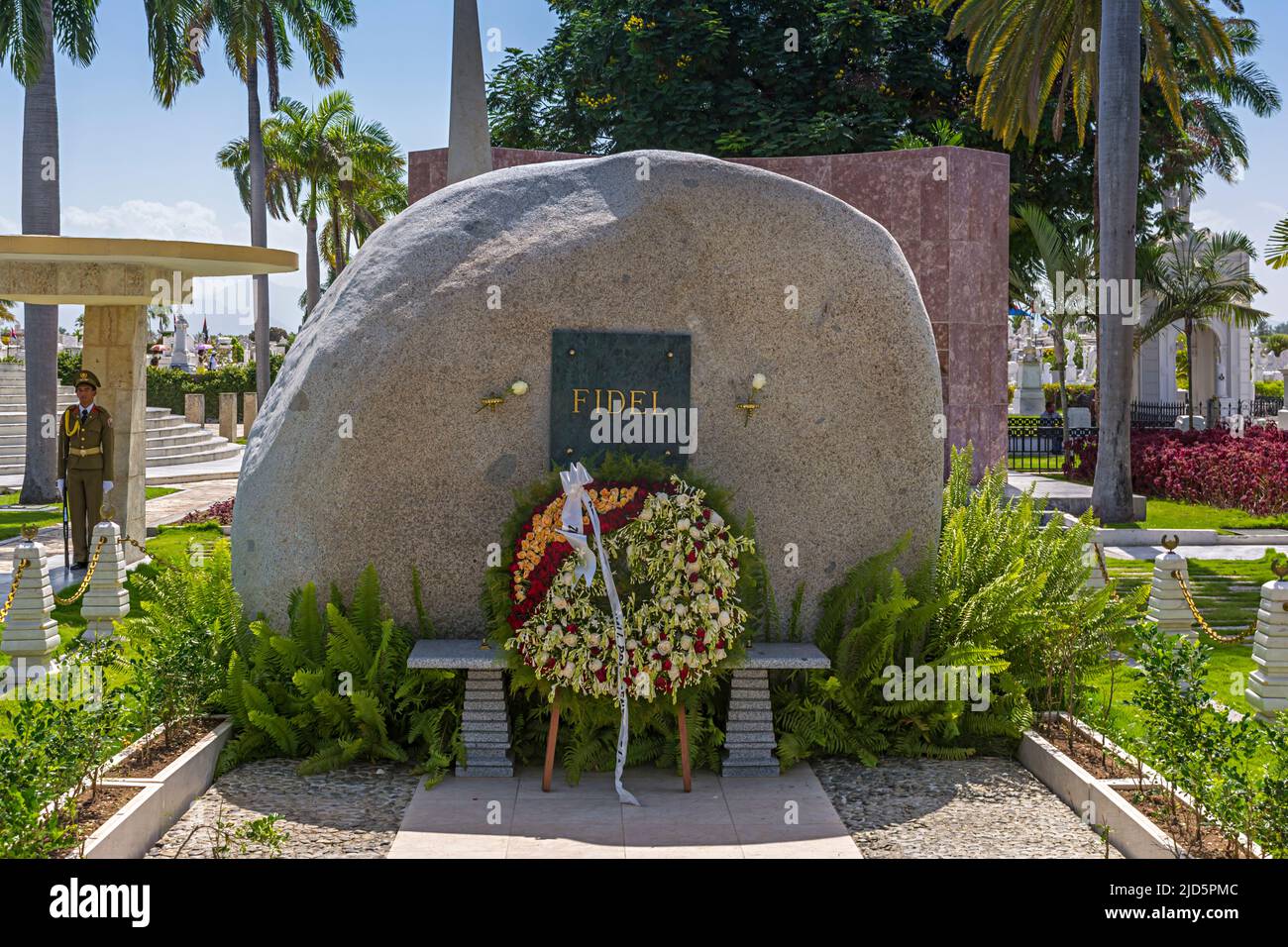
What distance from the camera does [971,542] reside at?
7.76m

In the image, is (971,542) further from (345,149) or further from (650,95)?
(345,149)

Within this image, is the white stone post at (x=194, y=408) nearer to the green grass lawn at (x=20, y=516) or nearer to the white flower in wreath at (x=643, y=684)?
the green grass lawn at (x=20, y=516)

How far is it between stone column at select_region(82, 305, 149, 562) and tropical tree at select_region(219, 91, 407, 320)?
23429mm

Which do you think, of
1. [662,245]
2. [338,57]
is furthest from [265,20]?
[662,245]

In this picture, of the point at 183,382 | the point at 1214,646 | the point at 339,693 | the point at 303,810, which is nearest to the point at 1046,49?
the point at 1214,646

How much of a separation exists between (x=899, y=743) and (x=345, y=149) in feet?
119

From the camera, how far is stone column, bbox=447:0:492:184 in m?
11.4

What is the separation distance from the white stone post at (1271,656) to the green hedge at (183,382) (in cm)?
3313

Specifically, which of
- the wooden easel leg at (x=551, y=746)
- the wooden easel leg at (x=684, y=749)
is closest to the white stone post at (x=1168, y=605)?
the wooden easel leg at (x=684, y=749)

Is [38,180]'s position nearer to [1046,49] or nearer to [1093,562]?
[1046,49]

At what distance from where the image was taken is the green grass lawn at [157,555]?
31.8 ft

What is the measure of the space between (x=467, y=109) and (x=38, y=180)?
36.5 ft

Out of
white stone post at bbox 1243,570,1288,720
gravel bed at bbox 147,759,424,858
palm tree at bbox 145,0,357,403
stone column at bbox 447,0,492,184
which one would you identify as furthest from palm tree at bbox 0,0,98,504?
white stone post at bbox 1243,570,1288,720
